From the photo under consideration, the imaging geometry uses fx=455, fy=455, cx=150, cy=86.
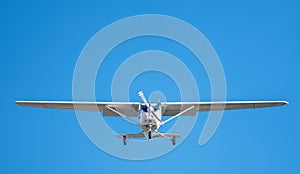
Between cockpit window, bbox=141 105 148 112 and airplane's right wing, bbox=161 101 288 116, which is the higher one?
airplane's right wing, bbox=161 101 288 116

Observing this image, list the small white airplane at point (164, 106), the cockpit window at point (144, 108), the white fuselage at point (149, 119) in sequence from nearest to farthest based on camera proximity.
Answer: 1. the white fuselage at point (149, 119)
2. the cockpit window at point (144, 108)
3. the small white airplane at point (164, 106)

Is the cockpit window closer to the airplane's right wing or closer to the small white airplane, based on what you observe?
the small white airplane

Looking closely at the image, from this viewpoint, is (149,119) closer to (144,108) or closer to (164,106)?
(144,108)

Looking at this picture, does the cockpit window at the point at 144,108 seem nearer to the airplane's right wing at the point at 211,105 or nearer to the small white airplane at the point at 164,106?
the small white airplane at the point at 164,106

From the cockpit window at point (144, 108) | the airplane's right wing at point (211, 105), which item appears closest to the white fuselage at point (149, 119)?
the cockpit window at point (144, 108)

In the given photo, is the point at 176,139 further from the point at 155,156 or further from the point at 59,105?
the point at 59,105

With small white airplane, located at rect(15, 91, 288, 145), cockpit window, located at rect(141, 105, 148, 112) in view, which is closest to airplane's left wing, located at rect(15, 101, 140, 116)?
small white airplane, located at rect(15, 91, 288, 145)

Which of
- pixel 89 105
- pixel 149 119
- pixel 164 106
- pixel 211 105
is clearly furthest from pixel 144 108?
pixel 211 105

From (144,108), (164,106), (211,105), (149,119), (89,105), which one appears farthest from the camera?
(211,105)
